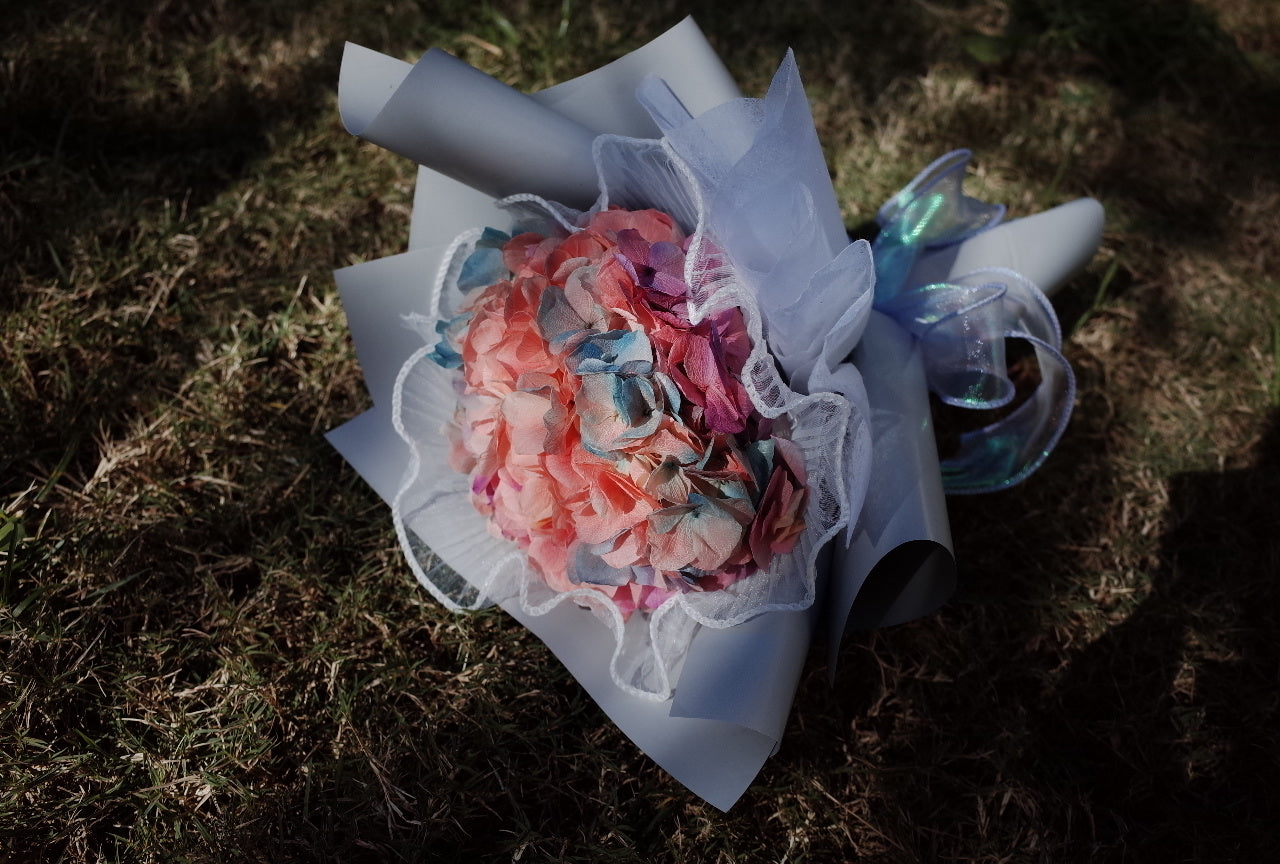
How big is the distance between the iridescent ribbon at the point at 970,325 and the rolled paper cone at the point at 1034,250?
0.02m

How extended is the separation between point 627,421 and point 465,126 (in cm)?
43

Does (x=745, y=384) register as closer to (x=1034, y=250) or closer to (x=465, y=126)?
(x=465, y=126)

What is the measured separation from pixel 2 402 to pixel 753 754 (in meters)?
1.26

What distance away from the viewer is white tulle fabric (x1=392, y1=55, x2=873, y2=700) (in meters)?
1.06

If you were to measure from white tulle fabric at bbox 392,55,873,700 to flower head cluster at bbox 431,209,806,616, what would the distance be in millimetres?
33

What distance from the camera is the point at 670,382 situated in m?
1.04

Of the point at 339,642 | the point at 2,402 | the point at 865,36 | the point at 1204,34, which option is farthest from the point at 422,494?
the point at 1204,34

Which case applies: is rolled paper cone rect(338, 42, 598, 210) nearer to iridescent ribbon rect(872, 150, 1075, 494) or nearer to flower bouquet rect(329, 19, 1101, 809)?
flower bouquet rect(329, 19, 1101, 809)

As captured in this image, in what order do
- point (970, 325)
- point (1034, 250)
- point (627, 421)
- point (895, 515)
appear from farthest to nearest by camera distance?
point (1034, 250)
point (970, 325)
point (895, 515)
point (627, 421)

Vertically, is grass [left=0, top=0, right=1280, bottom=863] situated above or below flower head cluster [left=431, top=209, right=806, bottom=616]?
below

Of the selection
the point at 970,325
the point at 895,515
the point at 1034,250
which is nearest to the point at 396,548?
the point at 895,515

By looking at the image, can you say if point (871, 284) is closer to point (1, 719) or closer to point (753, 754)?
point (753, 754)

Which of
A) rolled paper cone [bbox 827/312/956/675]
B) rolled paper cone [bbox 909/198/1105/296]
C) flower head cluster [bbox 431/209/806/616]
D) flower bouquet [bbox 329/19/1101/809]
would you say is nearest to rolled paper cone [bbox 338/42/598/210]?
flower bouquet [bbox 329/19/1101/809]

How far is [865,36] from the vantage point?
226 cm
